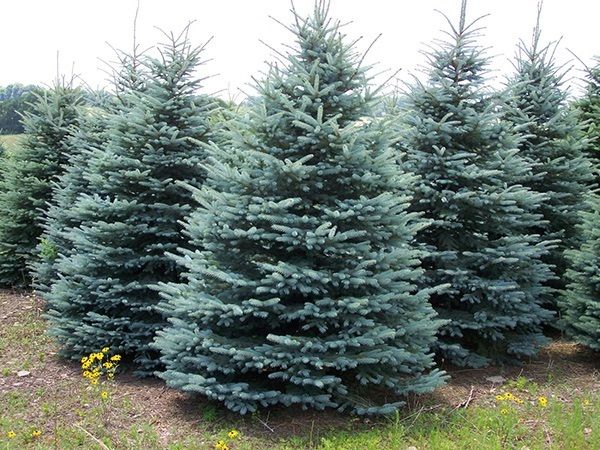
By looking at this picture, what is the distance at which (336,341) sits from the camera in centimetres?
468

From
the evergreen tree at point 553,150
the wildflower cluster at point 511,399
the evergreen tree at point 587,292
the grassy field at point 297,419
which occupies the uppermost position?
the evergreen tree at point 553,150

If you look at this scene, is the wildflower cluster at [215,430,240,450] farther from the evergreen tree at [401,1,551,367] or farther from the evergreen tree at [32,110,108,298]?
the evergreen tree at [32,110,108,298]

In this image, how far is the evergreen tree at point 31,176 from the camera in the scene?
9.84 meters

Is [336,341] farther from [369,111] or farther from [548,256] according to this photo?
[548,256]

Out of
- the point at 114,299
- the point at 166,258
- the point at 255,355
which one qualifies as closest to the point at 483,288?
the point at 255,355

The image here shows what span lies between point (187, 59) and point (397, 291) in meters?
3.66

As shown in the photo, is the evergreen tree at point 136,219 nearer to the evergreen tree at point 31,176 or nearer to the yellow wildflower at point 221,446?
the yellow wildflower at point 221,446

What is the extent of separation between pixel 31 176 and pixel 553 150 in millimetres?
8231


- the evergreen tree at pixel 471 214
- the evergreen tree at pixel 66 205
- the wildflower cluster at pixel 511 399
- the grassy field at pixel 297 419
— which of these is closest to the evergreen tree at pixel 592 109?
the evergreen tree at pixel 471 214

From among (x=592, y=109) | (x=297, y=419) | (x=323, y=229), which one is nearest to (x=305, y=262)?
(x=323, y=229)

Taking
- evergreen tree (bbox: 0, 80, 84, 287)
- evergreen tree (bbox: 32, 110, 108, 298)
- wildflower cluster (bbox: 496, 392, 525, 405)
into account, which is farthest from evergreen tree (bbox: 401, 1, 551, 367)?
evergreen tree (bbox: 0, 80, 84, 287)

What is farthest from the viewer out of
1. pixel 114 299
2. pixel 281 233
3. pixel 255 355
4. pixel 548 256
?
pixel 548 256

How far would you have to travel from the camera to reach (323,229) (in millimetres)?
4742

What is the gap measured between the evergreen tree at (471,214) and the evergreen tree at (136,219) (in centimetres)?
261
